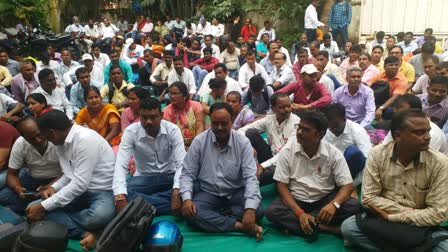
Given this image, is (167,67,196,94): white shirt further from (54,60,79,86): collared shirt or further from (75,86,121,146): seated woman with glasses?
(75,86,121,146): seated woman with glasses

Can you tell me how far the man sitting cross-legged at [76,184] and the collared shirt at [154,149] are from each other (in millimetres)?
212

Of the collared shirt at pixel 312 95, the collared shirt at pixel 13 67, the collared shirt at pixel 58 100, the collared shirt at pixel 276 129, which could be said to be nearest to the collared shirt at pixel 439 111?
the collared shirt at pixel 312 95

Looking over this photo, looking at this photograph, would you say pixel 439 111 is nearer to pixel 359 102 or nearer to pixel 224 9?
pixel 359 102

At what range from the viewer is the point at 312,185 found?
2.93 metres

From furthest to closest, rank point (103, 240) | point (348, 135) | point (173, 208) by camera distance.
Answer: point (348, 135) < point (173, 208) < point (103, 240)

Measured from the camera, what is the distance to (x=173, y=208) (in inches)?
121

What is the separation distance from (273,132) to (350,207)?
50.0 inches

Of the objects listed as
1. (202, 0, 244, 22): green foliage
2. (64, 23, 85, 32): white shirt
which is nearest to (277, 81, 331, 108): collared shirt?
(202, 0, 244, 22): green foliage

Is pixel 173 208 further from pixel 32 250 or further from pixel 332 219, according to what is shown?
pixel 332 219

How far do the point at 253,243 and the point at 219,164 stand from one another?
666mm

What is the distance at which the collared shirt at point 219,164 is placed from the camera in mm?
3102

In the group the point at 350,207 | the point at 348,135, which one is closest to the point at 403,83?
the point at 348,135

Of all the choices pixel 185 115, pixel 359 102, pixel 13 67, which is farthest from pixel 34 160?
pixel 13 67

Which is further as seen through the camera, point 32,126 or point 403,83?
point 403,83
